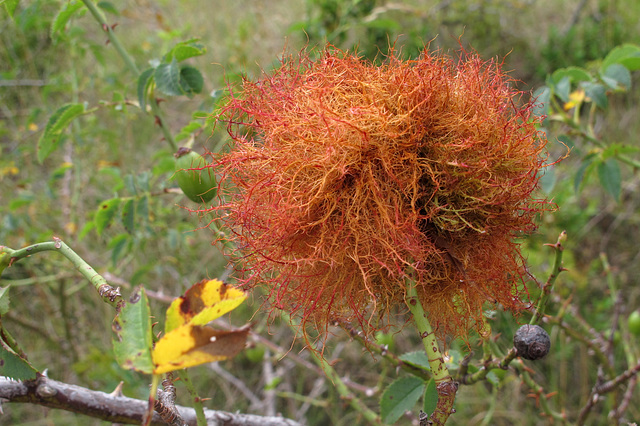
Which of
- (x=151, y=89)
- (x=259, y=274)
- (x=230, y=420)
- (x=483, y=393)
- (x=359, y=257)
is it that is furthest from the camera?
(x=483, y=393)

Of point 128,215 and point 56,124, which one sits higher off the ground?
point 56,124

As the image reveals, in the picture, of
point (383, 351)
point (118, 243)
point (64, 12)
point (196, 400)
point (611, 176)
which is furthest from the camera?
point (118, 243)

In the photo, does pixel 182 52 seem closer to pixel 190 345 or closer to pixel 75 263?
pixel 75 263

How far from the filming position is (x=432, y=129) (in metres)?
0.87

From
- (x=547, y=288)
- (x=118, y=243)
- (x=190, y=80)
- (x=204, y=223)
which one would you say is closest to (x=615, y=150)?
(x=547, y=288)

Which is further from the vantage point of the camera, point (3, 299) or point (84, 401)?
point (84, 401)

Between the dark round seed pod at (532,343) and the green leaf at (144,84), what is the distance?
45.2 inches

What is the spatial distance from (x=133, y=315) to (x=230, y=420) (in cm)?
73

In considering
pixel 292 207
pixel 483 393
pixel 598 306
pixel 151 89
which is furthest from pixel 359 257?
pixel 598 306

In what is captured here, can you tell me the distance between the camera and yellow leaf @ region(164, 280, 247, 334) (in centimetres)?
60

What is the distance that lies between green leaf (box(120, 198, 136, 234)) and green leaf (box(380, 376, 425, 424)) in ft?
3.24

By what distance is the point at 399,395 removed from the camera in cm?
112

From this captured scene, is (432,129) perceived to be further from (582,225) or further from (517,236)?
(582,225)

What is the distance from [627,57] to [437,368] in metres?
1.34
